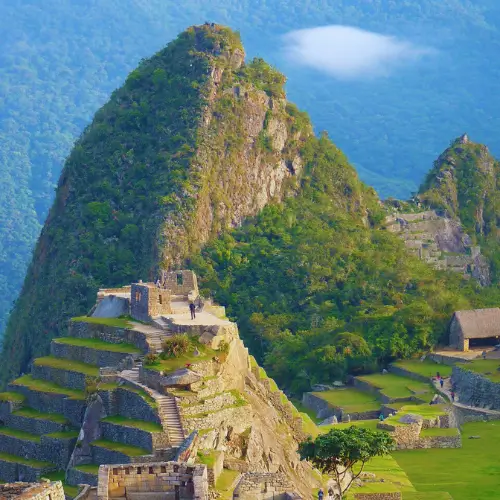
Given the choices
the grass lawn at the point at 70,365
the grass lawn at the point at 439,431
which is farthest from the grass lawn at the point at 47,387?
the grass lawn at the point at 439,431

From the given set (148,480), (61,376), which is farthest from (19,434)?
(148,480)

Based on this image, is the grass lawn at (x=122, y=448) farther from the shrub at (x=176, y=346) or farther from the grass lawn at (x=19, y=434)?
the grass lawn at (x=19, y=434)

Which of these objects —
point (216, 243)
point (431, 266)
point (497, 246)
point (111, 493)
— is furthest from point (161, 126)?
point (111, 493)

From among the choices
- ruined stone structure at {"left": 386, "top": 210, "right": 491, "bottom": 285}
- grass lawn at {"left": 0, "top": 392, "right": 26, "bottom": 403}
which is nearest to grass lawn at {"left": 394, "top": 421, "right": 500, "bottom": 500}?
grass lawn at {"left": 0, "top": 392, "right": 26, "bottom": 403}

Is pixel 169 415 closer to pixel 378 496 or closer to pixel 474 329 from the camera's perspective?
pixel 378 496

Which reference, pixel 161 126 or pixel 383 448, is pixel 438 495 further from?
pixel 161 126

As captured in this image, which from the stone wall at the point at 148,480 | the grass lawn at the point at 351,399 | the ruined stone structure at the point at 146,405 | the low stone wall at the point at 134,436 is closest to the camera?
the stone wall at the point at 148,480
